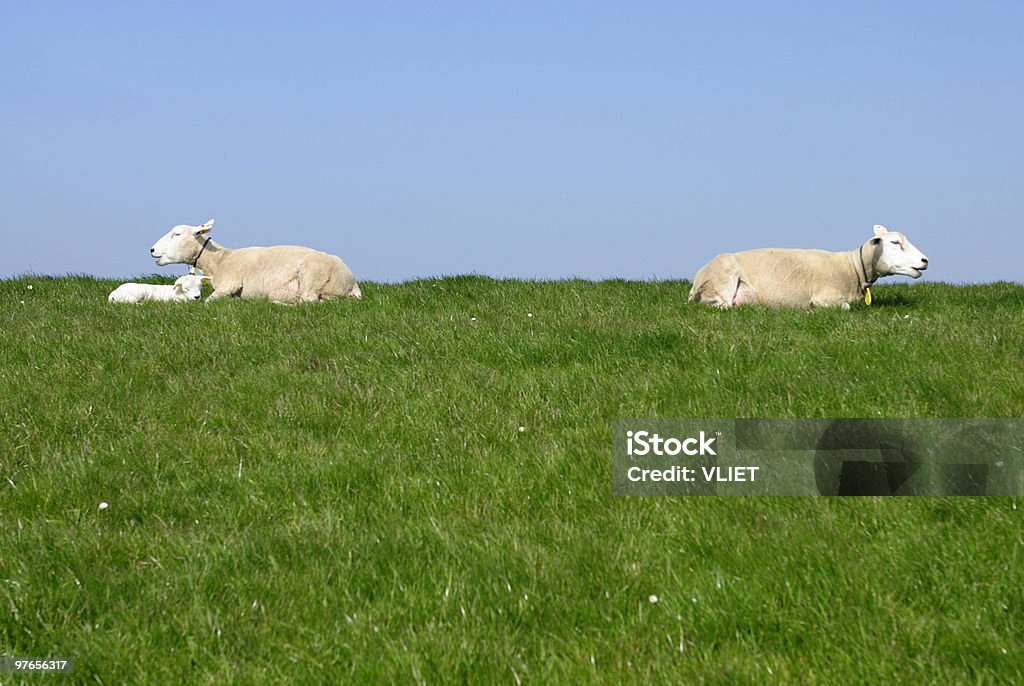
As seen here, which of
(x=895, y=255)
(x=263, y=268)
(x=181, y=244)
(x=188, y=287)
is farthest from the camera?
(x=181, y=244)

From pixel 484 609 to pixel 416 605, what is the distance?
40cm

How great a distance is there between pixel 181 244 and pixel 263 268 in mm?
2393

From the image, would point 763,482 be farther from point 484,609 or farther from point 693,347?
point 693,347

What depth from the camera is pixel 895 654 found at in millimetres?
4465

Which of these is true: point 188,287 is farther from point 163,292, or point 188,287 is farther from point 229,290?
point 229,290

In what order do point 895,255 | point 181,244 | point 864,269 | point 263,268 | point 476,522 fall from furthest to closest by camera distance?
point 181,244, point 263,268, point 864,269, point 895,255, point 476,522

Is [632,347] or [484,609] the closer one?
[484,609]

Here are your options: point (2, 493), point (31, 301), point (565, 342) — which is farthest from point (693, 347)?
point (31, 301)

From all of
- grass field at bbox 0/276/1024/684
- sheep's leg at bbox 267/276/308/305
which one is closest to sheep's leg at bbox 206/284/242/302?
sheep's leg at bbox 267/276/308/305

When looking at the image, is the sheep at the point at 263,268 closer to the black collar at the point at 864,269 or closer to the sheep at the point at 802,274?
the sheep at the point at 802,274

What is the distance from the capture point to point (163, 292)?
17641 millimetres

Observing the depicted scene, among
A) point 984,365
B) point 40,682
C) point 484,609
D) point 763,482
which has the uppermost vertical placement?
point 984,365

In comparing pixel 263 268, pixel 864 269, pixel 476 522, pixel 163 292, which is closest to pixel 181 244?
pixel 163 292

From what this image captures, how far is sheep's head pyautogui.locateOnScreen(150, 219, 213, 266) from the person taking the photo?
18.6m
